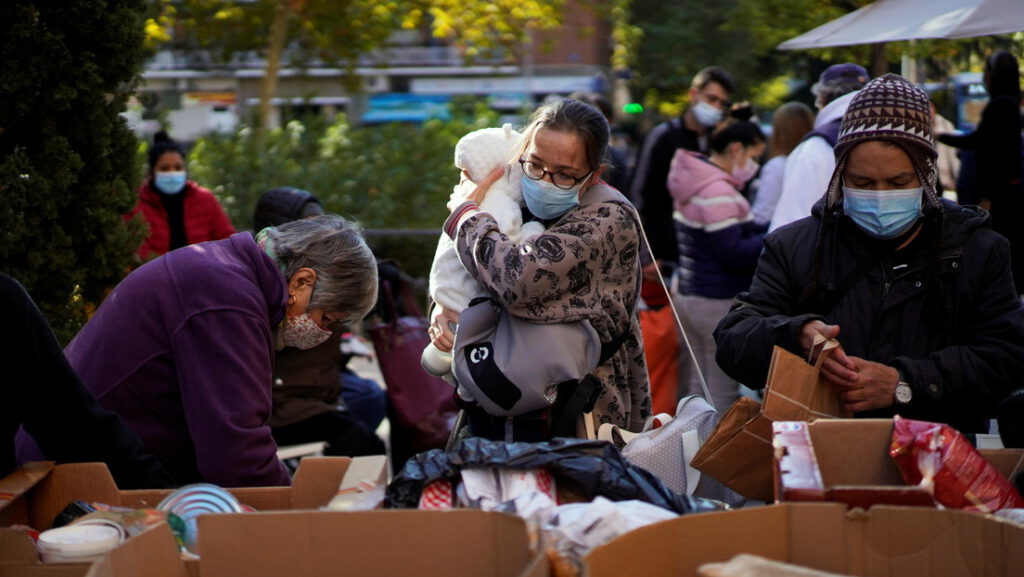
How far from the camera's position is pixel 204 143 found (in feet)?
32.7

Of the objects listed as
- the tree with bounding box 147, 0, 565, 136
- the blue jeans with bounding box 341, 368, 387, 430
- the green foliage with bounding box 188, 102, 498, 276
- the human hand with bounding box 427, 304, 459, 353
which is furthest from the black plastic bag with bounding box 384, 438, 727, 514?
the tree with bounding box 147, 0, 565, 136

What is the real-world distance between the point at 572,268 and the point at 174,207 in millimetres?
4602

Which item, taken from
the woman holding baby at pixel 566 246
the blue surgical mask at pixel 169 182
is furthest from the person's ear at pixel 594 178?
the blue surgical mask at pixel 169 182

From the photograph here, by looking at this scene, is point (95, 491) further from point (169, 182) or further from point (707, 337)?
point (169, 182)

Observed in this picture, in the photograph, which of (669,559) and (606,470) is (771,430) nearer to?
(606,470)

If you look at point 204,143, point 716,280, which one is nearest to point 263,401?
point 716,280

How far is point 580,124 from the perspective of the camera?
3.25 m

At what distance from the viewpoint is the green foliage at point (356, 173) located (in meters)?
9.35

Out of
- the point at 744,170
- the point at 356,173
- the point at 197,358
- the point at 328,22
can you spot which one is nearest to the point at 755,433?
the point at 197,358

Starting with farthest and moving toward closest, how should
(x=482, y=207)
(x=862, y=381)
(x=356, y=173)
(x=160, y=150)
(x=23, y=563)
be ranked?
(x=356, y=173) → (x=160, y=150) → (x=482, y=207) → (x=862, y=381) → (x=23, y=563)

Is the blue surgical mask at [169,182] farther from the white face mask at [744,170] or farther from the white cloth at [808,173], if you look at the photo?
the white cloth at [808,173]

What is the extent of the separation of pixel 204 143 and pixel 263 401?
7.42 m

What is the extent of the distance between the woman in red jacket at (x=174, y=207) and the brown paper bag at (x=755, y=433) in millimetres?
4965

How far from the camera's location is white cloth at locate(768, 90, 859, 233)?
498cm
